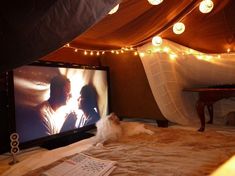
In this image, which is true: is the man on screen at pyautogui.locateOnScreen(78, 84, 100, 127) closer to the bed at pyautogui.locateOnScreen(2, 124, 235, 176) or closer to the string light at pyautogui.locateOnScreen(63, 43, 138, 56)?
the bed at pyautogui.locateOnScreen(2, 124, 235, 176)

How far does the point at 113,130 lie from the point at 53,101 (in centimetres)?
63

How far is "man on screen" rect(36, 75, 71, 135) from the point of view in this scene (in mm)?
1940

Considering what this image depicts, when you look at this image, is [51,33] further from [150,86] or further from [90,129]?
[150,86]

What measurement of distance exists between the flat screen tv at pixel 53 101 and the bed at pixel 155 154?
0.19 m

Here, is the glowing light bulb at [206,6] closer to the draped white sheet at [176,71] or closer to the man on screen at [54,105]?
the draped white sheet at [176,71]

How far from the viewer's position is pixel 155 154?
5.40 feet

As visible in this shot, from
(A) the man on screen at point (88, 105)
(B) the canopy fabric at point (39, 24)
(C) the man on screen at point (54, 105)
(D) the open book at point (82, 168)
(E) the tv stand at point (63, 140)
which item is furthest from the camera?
(A) the man on screen at point (88, 105)

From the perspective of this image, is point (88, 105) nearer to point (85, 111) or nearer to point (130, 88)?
point (85, 111)

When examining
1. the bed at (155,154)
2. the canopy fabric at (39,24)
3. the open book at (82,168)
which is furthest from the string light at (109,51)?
the canopy fabric at (39,24)

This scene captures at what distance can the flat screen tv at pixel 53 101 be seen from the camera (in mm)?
1774

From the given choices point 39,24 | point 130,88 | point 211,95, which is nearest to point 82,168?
point 39,24

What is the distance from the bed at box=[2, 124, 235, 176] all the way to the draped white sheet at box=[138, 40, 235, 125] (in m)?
0.51

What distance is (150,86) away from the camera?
110 inches

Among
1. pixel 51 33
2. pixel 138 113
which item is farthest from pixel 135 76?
pixel 51 33
